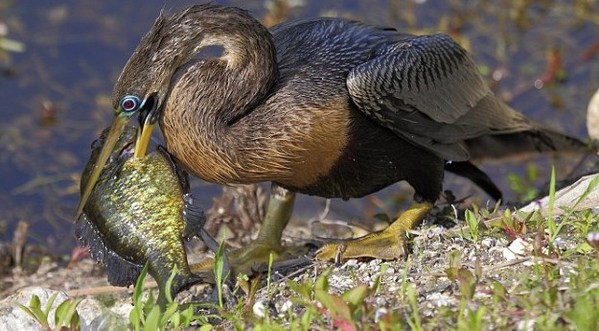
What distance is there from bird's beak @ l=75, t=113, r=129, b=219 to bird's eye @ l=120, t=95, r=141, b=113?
34mm

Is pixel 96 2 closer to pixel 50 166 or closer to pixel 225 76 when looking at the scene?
pixel 50 166

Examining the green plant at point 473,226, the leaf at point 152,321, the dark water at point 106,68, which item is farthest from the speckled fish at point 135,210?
the dark water at point 106,68

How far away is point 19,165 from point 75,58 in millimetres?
1086

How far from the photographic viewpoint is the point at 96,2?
29.8 feet

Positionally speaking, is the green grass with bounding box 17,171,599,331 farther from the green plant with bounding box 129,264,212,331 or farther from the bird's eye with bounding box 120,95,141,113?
the bird's eye with bounding box 120,95,141,113

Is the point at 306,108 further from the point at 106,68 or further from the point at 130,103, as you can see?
the point at 106,68

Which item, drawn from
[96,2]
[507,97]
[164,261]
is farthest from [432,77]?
[96,2]

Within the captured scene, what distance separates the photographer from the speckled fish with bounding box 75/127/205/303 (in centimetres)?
427

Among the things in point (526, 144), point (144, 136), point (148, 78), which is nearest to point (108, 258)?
point (144, 136)

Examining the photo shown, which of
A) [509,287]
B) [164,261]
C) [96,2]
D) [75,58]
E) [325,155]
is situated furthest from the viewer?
→ [96,2]

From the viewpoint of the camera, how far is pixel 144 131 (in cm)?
428

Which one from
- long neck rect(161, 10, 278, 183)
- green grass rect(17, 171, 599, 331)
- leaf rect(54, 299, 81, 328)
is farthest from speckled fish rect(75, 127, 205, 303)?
leaf rect(54, 299, 81, 328)

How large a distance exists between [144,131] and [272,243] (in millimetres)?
1299

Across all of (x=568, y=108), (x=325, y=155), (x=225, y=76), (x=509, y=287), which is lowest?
(x=568, y=108)
